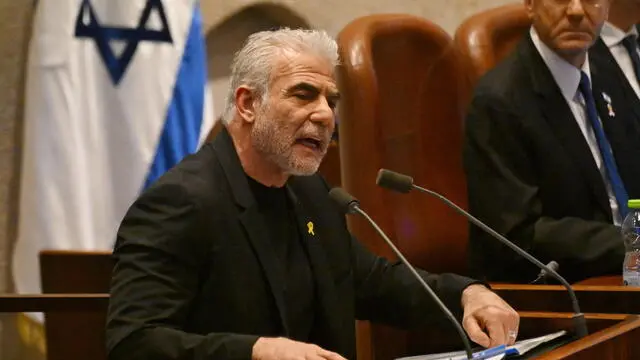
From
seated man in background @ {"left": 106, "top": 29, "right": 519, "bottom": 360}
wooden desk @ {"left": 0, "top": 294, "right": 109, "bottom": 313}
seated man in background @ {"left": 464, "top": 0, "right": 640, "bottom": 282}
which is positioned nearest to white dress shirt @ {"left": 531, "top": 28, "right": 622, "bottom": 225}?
seated man in background @ {"left": 464, "top": 0, "right": 640, "bottom": 282}

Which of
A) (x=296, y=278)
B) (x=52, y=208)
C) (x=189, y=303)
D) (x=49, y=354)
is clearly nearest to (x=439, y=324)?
(x=296, y=278)

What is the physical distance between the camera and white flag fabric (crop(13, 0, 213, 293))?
311cm

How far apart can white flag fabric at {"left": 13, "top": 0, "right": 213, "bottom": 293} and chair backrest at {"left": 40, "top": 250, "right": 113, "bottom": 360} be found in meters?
0.35

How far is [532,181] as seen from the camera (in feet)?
9.34

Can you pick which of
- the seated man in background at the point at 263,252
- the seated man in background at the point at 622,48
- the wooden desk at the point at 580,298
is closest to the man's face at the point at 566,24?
the seated man in background at the point at 622,48

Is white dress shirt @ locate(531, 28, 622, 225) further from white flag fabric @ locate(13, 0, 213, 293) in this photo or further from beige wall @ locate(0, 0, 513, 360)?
beige wall @ locate(0, 0, 513, 360)

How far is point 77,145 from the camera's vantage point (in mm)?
3125

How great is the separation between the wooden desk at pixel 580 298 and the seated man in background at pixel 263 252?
214 millimetres

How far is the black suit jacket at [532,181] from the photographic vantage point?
8.95 feet

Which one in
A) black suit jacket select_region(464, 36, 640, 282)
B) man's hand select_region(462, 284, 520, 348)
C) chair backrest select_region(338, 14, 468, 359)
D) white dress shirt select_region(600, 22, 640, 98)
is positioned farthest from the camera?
white dress shirt select_region(600, 22, 640, 98)

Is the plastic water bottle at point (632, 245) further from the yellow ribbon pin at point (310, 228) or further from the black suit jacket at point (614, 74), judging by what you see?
the yellow ribbon pin at point (310, 228)

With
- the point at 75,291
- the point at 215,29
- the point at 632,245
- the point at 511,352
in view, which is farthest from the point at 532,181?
the point at 215,29

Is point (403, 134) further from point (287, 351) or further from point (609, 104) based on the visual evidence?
point (287, 351)

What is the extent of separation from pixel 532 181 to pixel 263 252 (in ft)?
3.32
